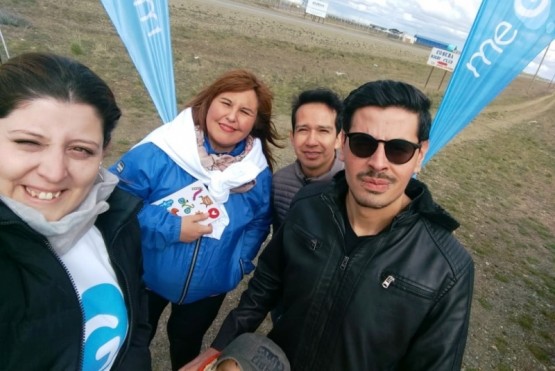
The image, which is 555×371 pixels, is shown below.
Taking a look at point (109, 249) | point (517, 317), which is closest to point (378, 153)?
point (109, 249)

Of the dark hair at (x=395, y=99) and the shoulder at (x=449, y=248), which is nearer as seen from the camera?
the shoulder at (x=449, y=248)

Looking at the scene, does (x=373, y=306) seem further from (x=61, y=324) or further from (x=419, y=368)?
(x=61, y=324)

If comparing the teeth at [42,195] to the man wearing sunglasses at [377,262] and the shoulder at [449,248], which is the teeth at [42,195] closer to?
the man wearing sunglasses at [377,262]

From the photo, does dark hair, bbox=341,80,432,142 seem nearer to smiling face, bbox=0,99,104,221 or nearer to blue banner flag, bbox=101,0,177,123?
smiling face, bbox=0,99,104,221

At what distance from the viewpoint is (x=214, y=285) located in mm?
2248

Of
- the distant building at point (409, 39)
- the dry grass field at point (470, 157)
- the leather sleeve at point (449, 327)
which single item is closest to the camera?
the leather sleeve at point (449, 327)

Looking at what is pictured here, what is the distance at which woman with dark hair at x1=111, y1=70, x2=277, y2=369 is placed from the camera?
2051 millimetres

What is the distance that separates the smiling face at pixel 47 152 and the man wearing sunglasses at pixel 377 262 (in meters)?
1.02

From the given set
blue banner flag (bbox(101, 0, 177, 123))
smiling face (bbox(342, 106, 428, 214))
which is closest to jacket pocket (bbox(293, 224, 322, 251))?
smiling face (bbox(342, 106, 428, 214))

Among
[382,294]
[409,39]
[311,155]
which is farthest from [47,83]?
[409,39]

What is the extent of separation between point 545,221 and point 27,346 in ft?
31.9

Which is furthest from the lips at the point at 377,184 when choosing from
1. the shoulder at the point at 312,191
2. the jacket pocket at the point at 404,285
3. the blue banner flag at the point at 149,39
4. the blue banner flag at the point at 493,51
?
the blue banner flag at the point at 149,39

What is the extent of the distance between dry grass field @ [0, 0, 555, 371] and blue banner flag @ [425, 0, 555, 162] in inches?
103

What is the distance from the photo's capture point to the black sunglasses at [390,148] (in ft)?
5.09
